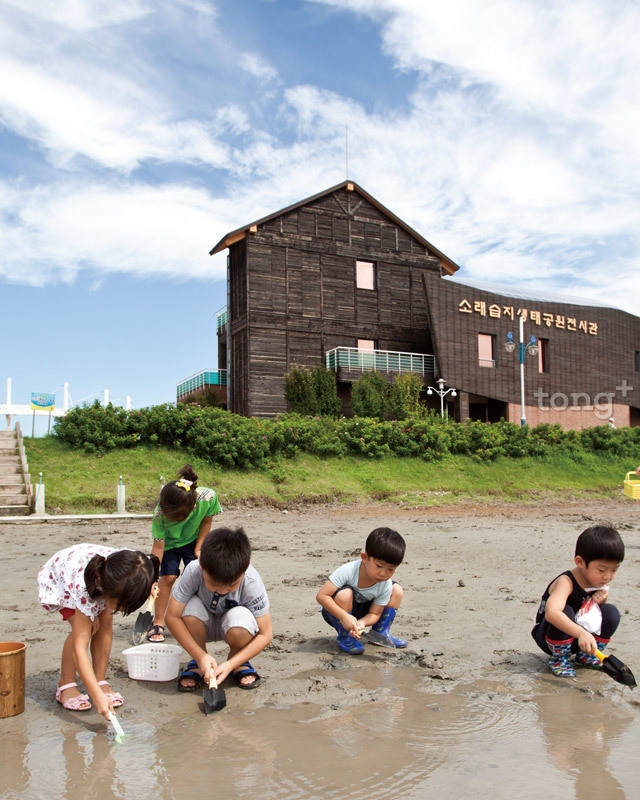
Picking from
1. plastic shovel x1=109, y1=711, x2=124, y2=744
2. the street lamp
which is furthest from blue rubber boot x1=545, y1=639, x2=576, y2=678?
the street lamp

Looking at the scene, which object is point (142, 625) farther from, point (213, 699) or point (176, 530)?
point (213, 699)

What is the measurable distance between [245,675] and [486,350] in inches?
1166

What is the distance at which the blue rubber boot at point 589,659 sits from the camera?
4.31 m

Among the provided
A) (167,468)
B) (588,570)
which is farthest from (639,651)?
(167,468)

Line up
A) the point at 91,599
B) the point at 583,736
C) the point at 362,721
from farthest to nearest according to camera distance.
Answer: the point at 91,599 < the point at 362,721 < the point at 583,736

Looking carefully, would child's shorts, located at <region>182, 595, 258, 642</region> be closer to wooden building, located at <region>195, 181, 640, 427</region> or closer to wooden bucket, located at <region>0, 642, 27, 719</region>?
wooden bucket, located at <region>0, 642, 27, 719</region>

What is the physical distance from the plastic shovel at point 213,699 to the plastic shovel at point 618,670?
2.16m

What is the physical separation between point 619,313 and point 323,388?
63.1 feet

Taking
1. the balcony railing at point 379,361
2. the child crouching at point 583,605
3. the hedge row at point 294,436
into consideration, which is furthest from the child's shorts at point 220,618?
the balcony railing at point 379,361

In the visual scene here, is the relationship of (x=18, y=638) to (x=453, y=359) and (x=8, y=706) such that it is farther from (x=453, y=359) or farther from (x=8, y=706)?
(x=453, y=359)

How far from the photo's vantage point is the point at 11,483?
1627 cm

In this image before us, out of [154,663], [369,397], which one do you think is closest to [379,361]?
[369,397]

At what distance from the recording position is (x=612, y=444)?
81.3ft

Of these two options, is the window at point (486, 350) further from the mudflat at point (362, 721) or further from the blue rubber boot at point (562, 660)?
the blue rubber boot at point (562, 660)
